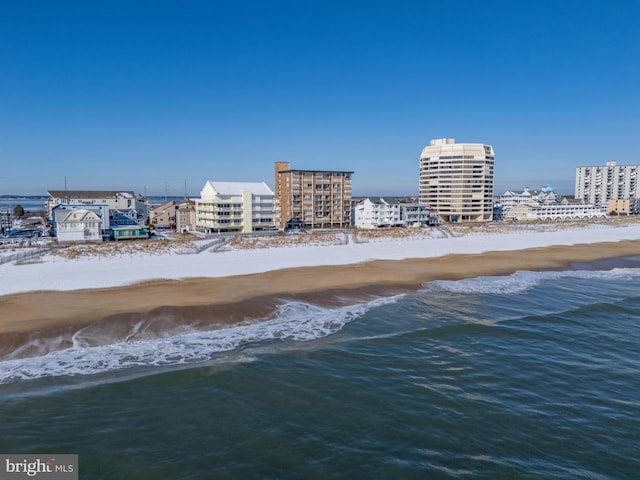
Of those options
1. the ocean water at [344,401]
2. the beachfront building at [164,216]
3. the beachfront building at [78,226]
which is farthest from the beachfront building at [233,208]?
the ocean water at [344,401]

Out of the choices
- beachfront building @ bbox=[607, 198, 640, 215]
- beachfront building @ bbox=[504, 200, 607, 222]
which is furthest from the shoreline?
beachfront building @ bbox=[607, 198, 640, 215]

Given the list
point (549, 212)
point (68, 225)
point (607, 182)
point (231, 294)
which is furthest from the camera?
point (607, 182)

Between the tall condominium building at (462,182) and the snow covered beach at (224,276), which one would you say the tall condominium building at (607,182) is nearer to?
the tall condominium building at (462,182)

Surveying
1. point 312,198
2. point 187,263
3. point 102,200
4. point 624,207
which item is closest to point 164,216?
point 102,200

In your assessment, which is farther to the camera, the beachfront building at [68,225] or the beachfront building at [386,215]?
the beachfront building at [386,215]

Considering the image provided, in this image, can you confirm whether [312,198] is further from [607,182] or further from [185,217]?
[607,182]
